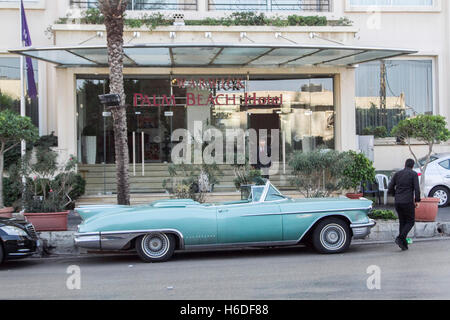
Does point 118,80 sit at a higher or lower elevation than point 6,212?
higher

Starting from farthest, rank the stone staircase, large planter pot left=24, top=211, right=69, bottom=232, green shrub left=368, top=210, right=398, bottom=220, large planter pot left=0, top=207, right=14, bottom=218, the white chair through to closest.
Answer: the stone staircase, the white chair, large planter pot left=0, top=207, right=14, bottom=218, green shrub left=368, top=210, right=398, bottom=220, large planter pot left=24, top=211, right=69, bottom=232

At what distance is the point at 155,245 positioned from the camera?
29.8 ft

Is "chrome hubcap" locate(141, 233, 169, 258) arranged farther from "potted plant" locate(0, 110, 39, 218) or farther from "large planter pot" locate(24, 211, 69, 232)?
"potted plant" locate(0, 110, 39, 218)

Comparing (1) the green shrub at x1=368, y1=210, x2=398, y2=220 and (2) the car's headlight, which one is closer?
(2) the car's headlight

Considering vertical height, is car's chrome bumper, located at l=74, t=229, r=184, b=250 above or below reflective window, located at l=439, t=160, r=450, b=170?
below

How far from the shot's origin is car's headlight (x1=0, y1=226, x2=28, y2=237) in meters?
9.12

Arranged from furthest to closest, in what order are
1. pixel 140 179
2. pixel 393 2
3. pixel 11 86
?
pixel 393 2, pixel 11 86, pixel 140 179

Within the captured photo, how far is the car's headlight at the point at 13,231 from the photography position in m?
9.12

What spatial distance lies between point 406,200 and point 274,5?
33.8ft

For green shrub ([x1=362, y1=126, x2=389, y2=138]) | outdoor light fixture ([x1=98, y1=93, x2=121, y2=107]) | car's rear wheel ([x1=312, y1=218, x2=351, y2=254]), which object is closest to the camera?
car's rear wheel ([x1=312, y1=218, x2=351, y2=254])

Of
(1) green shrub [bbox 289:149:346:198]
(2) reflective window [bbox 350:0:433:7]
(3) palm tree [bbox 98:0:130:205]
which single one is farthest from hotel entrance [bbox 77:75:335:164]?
(3) palm tree [bbox 98:0:130:205]

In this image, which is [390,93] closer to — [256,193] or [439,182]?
[439,182]

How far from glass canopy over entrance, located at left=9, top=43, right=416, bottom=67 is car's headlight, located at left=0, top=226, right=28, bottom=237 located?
17.6 ft

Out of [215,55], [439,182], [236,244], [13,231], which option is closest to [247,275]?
[236,244]
